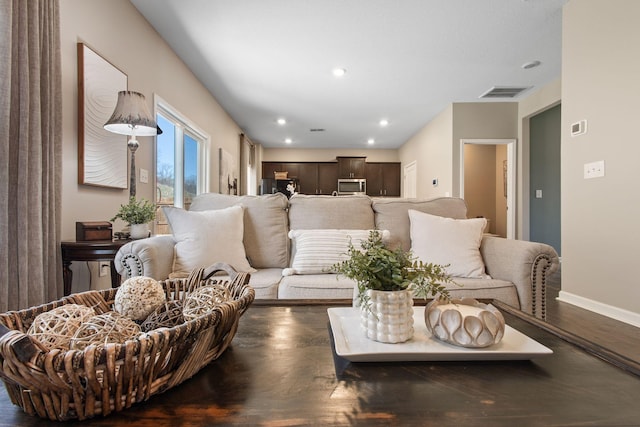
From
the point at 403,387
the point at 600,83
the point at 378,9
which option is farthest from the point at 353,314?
the point at 600,83

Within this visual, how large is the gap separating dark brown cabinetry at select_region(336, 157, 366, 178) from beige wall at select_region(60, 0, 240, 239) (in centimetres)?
→ 467

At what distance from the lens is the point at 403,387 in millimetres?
585

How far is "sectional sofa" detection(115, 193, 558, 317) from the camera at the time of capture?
1689 mm

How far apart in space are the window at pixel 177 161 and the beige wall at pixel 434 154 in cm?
368

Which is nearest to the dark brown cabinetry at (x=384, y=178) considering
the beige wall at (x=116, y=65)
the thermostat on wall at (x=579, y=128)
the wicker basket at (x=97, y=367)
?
the beige wall at (x=116, y=65)

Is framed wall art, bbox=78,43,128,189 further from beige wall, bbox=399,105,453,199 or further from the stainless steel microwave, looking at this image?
the stainless steel microwave

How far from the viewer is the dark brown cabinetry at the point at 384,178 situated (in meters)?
8.24

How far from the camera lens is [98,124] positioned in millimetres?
2199

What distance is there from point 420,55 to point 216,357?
369cm

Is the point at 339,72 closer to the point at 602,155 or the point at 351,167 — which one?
the point at 602,155

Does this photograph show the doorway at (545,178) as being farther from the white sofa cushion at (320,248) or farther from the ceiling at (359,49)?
the white sofa cushion at (320,248)

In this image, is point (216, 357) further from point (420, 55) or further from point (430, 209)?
point (420, 55)

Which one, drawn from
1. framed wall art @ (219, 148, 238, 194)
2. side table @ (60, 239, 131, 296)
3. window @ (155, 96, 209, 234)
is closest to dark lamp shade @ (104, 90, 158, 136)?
side table @ (60, 239, 131, 296)

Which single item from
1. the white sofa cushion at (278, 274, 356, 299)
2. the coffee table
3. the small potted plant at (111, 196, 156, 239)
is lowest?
the white sofa cushion at (278, 274, 356, 299)
